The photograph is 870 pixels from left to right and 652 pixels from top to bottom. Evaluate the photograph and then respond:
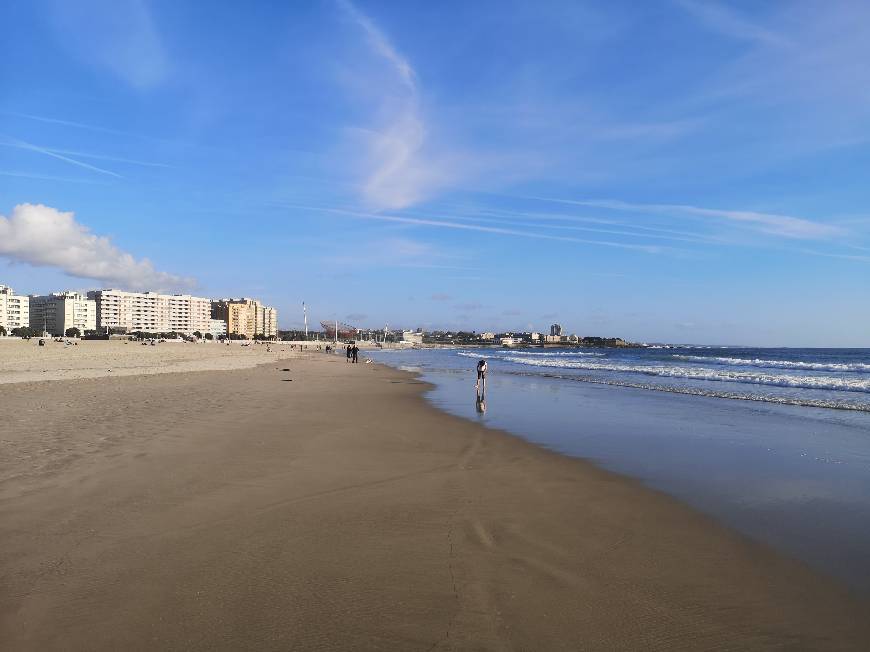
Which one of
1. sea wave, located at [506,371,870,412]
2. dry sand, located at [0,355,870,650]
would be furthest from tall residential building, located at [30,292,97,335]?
dry sand, located at [0,355,870,650]

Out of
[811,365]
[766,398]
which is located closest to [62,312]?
[811,365]

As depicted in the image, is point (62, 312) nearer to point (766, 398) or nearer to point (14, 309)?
point (14, 309)

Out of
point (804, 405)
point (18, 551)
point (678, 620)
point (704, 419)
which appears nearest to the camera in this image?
point (678, 620)

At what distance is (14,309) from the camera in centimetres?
17625

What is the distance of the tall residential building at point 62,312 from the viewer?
176 m

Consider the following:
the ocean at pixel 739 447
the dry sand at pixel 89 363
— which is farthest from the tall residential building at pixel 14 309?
the ocean at pixel 739 447

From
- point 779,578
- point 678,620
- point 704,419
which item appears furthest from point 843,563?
point 704,419

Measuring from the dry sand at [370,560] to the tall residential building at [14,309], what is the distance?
209m

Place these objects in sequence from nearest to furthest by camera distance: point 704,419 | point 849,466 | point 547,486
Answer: point 547,486 < point 849,466 < point 704,419

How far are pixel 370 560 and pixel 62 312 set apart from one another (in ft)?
703

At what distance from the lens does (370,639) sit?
10.6ft

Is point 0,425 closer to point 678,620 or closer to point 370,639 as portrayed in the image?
point 370,639

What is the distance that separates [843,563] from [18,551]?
7293mm

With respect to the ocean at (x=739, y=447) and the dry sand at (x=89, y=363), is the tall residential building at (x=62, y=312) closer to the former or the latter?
the dry sand at (x=89, y=363)
